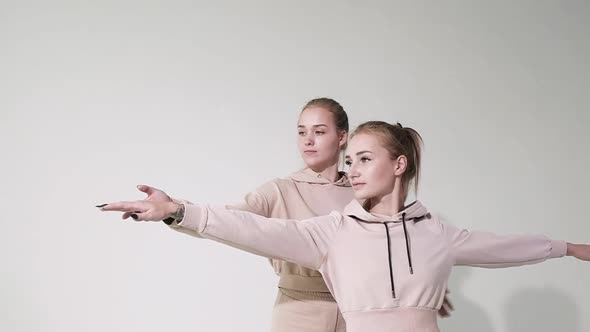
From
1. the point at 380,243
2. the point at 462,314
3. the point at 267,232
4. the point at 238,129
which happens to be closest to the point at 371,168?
the point at 380,243

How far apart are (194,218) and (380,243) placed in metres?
0.50

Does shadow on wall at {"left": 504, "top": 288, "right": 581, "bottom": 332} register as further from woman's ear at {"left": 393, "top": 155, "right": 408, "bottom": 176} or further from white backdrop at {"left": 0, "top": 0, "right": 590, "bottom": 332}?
woman's ear at {"left": 393, "top": 155, "right": 408, "bottom": 176}

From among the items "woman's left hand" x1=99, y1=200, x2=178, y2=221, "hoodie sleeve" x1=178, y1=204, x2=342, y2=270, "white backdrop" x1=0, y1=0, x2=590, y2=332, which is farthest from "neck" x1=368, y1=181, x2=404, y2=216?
Result: "white backdrop" x1=0, y1=0, x2=590, y2=332

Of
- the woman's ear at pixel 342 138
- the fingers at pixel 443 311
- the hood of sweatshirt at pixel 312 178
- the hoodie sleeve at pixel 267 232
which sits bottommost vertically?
the fingers at pixel 443 311

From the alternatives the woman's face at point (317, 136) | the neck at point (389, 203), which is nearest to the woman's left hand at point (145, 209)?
the neck at point (389, 203)

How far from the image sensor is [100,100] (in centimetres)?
293

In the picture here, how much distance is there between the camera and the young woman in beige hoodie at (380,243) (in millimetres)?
1749

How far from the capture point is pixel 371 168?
73.4 inches

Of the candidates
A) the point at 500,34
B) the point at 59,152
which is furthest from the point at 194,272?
the point at 500,34

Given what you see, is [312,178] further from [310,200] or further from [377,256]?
[377,256]

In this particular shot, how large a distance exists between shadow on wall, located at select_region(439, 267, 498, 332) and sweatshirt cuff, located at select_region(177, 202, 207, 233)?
5.55 ft

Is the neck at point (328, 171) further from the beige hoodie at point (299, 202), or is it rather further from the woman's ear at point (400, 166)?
the woman's ear at point (400, 166)

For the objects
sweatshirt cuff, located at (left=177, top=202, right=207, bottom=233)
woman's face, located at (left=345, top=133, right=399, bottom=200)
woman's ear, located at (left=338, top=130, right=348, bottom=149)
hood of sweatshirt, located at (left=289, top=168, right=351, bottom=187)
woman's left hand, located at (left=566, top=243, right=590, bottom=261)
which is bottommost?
woman's left hand, located at (left=566, top=243, right=590, bottom=261)

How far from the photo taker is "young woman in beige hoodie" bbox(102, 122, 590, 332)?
1749 mm
